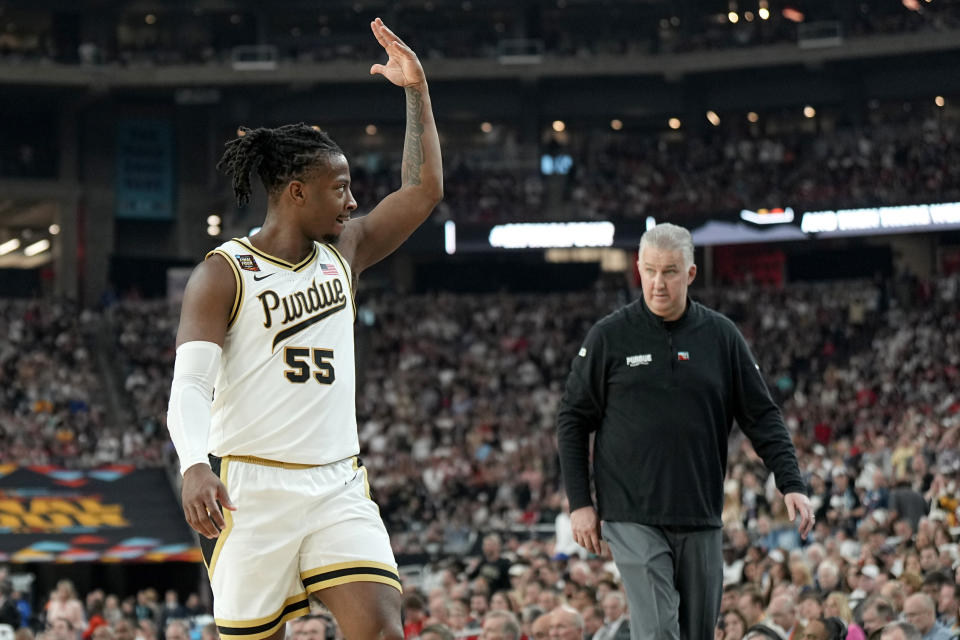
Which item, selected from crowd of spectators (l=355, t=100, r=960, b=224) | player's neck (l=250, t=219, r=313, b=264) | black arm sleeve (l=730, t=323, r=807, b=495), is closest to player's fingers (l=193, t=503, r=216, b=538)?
player's neck (l=250, t=219, r=313, b=264)

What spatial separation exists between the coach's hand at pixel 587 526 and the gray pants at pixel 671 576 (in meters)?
0.09

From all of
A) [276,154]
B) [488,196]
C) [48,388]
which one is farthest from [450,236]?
[276,154]

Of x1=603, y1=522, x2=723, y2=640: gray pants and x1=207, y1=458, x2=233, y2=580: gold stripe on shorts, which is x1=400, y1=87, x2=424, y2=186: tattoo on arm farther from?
x1=603, y1=522, x2=723, y2=640: gray pants

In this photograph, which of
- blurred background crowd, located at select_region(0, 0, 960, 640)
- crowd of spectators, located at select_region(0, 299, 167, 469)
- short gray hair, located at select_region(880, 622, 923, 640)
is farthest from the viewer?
crowd of spectators, located at select_region(0, 299, 167, 469)

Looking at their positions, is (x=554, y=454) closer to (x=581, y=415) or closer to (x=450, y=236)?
(x=450, y=236)

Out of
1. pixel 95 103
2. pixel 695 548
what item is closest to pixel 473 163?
pixel 95 103

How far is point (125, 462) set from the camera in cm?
2681

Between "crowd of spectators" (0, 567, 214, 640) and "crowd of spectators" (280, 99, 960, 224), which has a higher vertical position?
"crowd of spectators" (280, 99, 960, 224)

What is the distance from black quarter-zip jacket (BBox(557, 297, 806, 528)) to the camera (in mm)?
5613

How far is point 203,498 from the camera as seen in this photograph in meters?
4.35

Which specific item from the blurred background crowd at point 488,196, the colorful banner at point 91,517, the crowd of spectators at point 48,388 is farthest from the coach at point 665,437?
the crowd of spectators at point 48,388

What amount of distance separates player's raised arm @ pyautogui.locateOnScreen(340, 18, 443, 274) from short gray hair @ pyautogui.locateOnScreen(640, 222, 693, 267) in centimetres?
88

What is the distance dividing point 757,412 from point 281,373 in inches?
82.0

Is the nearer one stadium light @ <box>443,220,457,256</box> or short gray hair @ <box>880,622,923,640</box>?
short gray hair @ <box>880,622,923,640</box>
